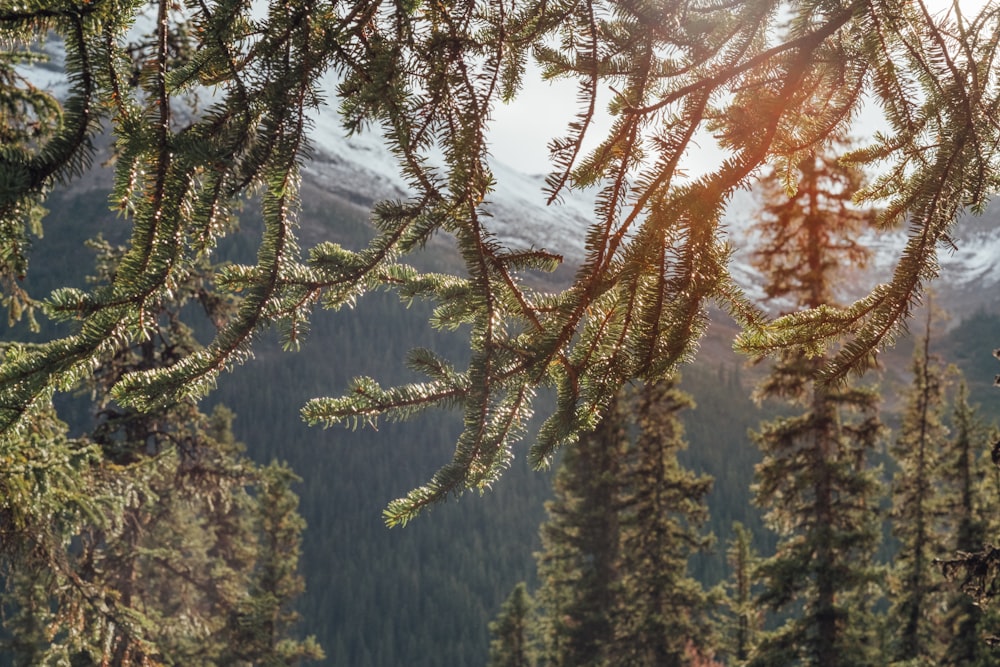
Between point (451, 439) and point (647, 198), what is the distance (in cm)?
17141

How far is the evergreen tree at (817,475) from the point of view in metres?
12.4

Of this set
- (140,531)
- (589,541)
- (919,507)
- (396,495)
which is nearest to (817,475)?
(919,507)

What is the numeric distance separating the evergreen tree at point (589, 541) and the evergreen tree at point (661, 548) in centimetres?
97

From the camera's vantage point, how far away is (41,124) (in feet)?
18.2

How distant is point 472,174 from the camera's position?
6.29 ft

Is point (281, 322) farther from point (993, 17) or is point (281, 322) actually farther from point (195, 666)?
point (195, 666)

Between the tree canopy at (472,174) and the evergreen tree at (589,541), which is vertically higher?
the tree canopy at (472,174)

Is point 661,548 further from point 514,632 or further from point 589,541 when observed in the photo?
point 514,632

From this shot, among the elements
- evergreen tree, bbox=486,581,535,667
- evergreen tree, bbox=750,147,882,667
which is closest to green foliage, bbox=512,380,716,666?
evergreen tree, bbox=486,581,535,667

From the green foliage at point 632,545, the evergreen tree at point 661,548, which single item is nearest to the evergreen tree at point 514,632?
the green foliage at point 632,545

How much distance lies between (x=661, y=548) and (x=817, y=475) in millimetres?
6999

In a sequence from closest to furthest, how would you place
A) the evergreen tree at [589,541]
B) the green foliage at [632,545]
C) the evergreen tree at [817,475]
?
the evergreen tree at [817,475] → the green foliage at [632,545] → the evergreen tree at [589,541]

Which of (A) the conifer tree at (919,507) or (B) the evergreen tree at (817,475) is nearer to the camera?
(B) the evergreen tree at (817,475)

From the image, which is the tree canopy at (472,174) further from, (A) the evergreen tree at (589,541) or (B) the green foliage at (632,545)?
(A) the evergreen tree at (589,541)
